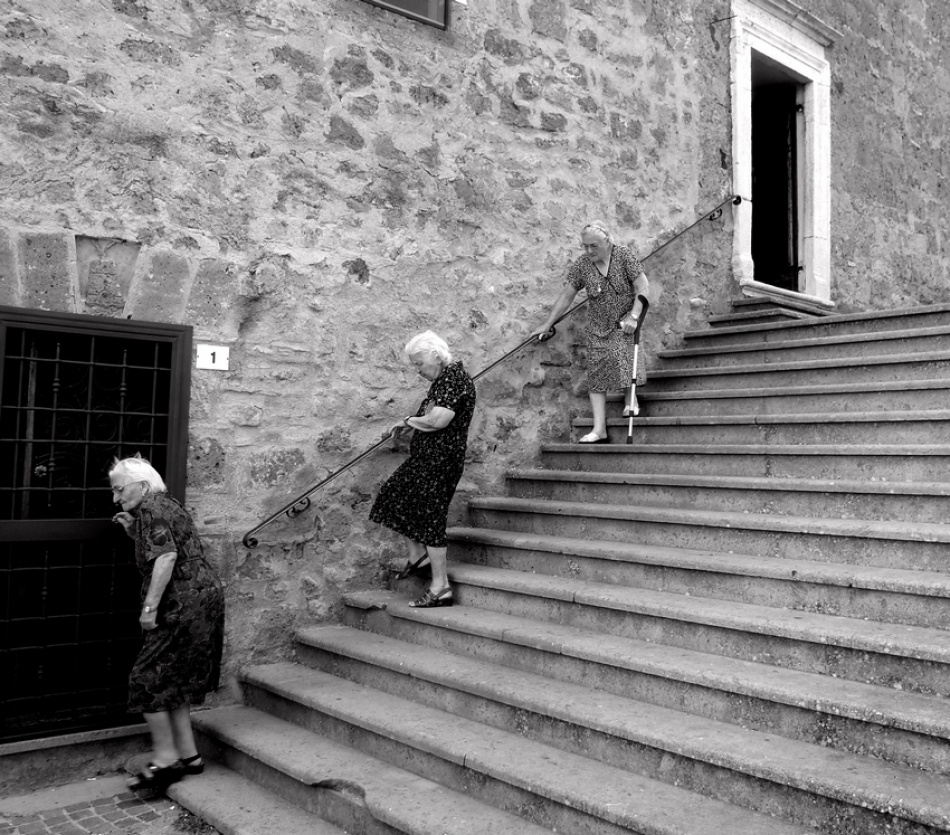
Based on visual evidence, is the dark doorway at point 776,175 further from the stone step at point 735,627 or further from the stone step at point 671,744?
the stone step at point 671,744

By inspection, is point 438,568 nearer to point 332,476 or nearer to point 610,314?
point 332,476

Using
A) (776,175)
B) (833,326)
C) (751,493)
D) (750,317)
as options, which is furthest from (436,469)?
Result: (776,175)

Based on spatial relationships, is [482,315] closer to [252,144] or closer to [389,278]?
[389,278]

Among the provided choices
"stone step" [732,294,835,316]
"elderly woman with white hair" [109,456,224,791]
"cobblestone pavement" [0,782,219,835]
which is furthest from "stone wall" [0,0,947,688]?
"cobblestone pavement" [0,782,219,835]

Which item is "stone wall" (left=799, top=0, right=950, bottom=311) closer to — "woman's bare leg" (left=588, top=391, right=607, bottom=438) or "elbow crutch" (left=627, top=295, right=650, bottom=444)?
"elbow crutch" (left=627, top=295, right=650, bottom=444)

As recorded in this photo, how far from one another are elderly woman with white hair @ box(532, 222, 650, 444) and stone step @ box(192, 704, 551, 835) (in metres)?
2.83

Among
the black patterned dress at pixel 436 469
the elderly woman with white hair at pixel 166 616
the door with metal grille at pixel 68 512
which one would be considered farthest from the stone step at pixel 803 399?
the elderly woman with white hair at pixel 166 616

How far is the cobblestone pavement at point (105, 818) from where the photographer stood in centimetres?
362

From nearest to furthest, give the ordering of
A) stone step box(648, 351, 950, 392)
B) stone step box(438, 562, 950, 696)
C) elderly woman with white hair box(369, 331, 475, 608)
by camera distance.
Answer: stone step box(438, 562, 950, 696) → elderly woman with white hair box(369, 331, 475, 608) → stone step box(648, 351, 950, 392)

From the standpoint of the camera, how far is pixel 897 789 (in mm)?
2541

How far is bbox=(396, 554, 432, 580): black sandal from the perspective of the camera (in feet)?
16.6

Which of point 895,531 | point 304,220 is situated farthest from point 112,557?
point 895,531

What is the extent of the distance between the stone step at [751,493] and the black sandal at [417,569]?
1019mm

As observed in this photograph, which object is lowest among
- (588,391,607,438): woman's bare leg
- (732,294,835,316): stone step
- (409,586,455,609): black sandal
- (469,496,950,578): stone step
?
(409,586,455,609): black sandal
